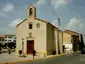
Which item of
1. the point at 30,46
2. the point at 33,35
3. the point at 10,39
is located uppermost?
the point at 10,39

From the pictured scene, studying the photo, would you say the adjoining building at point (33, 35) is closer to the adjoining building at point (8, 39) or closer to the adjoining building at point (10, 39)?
the adjoining building at point (8, 39)

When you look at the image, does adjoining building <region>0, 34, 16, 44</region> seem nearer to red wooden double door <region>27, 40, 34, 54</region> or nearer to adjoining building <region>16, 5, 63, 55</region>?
adjoining building <region>16, 5, 63, 55</region>

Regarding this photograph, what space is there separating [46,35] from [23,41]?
5322 mm

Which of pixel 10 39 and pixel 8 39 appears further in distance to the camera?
pixel 8 39

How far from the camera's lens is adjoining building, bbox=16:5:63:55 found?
1742 inches

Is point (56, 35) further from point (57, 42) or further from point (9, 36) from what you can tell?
point (9, 36)

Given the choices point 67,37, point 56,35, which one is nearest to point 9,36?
point 67,37

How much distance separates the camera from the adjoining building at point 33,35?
145ft

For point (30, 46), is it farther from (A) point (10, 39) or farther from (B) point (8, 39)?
(B) point (8, 39)

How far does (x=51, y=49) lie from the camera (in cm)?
4788

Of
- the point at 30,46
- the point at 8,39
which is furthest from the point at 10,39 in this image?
the point at 30,46

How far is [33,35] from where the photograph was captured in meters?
45.2

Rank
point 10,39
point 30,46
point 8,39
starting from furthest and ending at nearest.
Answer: point 8,39 → point 10,39 → point 30,46

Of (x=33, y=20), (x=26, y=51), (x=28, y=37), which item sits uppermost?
(x=33, y=20)
